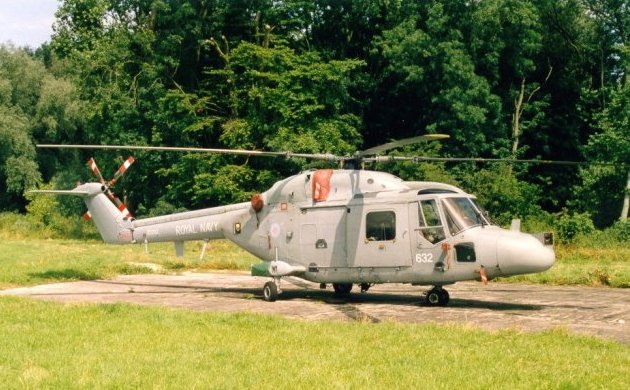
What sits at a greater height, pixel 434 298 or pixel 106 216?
pixel 106 216

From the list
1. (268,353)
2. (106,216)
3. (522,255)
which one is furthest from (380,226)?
(106,216)

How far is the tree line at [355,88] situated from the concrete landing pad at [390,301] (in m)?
18.6

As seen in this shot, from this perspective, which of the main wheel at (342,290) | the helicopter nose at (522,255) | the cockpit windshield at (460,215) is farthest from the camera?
the main wheel at (342,290)

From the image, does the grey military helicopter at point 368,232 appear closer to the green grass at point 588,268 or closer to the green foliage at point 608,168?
the green grass at point 588,268

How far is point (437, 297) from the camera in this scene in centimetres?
1603

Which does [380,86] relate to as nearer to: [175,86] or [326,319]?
[175,86]

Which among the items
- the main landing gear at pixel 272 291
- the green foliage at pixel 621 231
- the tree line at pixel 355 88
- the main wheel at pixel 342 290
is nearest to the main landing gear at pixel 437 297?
the main wheel at pixel 342 290

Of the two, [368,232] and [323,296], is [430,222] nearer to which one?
[368,232]

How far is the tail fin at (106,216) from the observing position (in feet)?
68.4

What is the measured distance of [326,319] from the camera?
14.2 m

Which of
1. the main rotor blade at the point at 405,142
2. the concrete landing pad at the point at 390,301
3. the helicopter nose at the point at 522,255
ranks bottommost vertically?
the concrete landing pad at the point at 390,301

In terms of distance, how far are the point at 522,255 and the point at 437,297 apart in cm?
236

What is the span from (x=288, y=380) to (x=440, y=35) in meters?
34.8

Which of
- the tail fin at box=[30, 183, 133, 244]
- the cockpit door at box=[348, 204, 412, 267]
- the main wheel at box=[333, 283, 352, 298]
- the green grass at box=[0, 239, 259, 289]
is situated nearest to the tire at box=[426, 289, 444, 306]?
the cockpit door at box=[348, 204, 412, 267]
